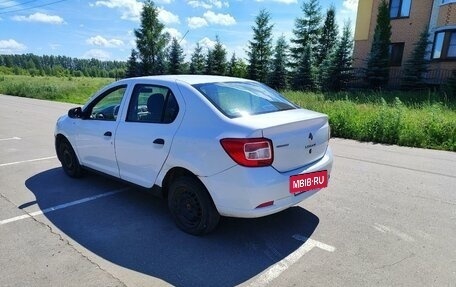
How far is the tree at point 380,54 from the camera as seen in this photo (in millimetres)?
20422

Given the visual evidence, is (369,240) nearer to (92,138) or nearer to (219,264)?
(219,264)

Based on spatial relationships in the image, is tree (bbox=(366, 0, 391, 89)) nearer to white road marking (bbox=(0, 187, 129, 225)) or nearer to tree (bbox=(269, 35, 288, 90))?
tree (bbox=(269, 35, 288, 90))

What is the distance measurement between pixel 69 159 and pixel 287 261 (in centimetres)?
403

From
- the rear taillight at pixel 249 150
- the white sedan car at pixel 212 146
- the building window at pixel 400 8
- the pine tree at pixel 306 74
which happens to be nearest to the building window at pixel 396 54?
the building window at pixel 400 8

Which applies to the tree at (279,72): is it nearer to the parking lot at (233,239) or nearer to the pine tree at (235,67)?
the pine tree at (235,67)

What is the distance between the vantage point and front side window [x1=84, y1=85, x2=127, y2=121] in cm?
448

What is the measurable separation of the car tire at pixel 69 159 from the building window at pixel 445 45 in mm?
21627

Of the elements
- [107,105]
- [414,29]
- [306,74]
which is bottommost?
[107,105]

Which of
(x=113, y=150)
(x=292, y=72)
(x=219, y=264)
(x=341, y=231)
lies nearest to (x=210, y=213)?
(x=219, y=264)

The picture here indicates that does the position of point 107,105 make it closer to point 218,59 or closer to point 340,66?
point 340,66

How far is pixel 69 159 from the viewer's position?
17.9ft

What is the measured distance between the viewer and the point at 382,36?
21.0 m

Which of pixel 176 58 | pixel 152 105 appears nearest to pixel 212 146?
pixel 152 105

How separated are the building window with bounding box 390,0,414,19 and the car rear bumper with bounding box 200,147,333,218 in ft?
77.2
